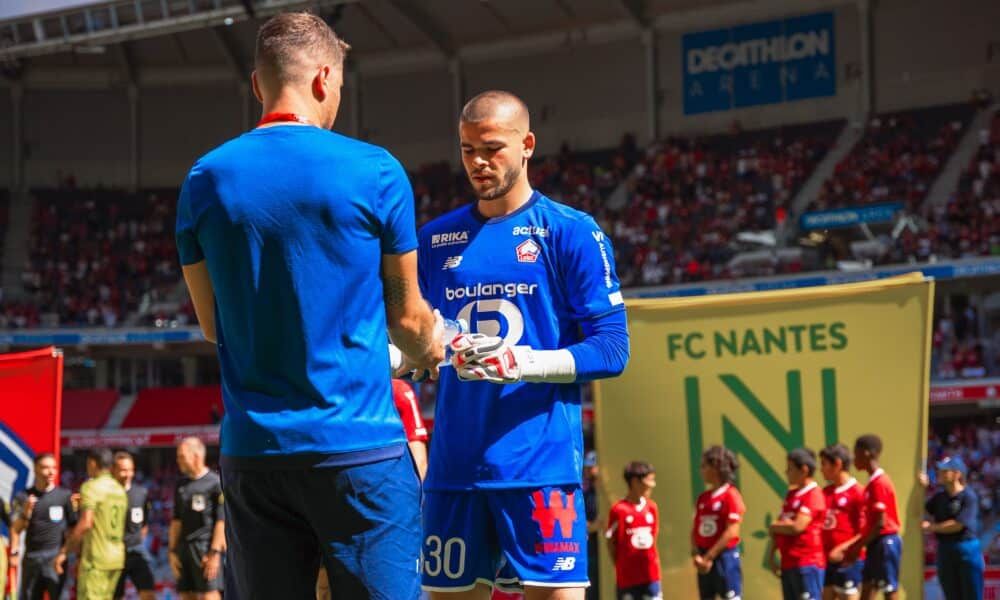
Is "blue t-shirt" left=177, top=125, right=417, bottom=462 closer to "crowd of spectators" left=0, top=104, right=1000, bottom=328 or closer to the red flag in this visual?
the red flag

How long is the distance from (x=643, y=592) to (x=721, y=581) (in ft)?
2.83

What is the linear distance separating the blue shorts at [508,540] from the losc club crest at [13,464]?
908 centimetres

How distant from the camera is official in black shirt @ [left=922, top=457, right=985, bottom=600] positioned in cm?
1098

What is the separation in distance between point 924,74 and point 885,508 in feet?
85.0

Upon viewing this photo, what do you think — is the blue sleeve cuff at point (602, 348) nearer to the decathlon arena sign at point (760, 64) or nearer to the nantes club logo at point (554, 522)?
the nantes club logo at point (554, 522)

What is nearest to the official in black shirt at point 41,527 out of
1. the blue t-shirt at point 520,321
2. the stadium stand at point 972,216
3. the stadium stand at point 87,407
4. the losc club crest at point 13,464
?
the losc club crest at point 13,464

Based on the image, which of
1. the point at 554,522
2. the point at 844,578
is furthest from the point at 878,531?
the point at 554,522

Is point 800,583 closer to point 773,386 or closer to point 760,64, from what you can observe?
point 773,386

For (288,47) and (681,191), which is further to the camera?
(681,191)

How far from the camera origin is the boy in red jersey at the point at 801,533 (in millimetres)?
9359

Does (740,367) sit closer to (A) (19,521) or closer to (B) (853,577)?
(B) (853,577)

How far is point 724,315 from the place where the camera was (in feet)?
31.9

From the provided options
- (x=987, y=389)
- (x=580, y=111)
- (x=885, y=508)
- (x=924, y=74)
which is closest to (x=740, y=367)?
(x=885, y=508)

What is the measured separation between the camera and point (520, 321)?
166 inches
